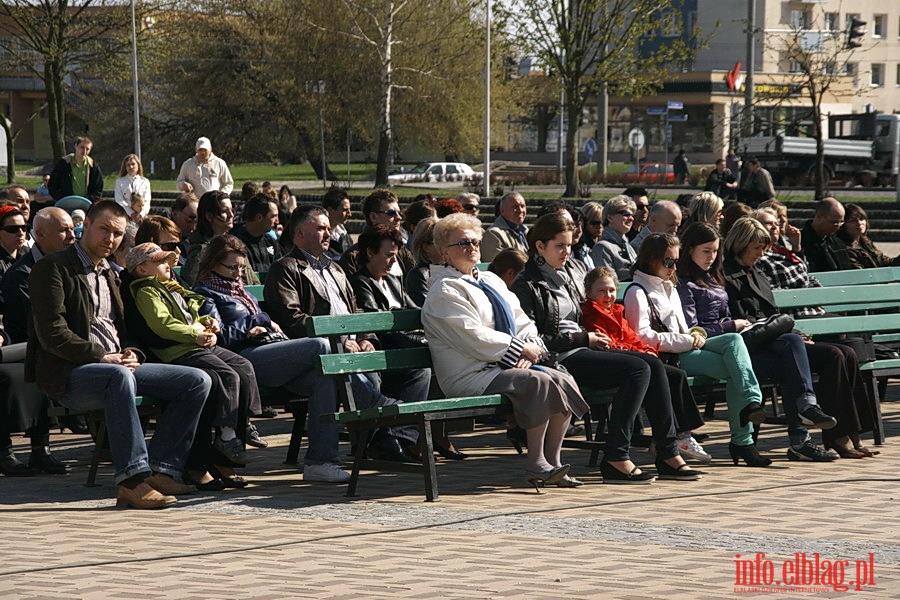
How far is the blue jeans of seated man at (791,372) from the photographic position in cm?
920

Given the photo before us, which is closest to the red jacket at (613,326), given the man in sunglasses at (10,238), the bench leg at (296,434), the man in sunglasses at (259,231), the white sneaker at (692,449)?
the white sneaker at (692,449)

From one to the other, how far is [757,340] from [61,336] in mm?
4351

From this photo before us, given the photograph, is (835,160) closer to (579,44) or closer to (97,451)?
(579,44)

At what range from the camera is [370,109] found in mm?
Answer: 55219

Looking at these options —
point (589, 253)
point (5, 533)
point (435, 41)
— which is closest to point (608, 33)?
point (435, 41)

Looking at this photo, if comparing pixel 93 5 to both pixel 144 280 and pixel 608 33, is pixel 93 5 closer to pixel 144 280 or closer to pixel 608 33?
pixel 608 33

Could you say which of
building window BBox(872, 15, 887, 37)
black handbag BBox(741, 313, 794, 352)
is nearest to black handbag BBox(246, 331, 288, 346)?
black handbag BBox(741, 313, 794, 352)

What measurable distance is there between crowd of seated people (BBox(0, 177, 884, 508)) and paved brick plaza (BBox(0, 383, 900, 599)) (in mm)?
262

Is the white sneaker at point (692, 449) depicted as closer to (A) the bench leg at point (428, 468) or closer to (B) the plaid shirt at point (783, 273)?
(A) the bench leg at point (428, 468)

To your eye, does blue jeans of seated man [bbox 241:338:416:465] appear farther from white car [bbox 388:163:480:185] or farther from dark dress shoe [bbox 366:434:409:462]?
white car [bbox 388:163:480:185]

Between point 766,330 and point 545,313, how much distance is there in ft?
5.17

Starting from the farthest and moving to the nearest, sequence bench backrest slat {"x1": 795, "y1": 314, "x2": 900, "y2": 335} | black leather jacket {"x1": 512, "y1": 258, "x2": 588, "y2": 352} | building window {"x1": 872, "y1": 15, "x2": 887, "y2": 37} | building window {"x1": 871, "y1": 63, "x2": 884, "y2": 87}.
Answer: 1. building window {"x1": 872, "y1": 15, "x2": 887, "y2": 37}
2. building window {"x1": 871, "y1": 63, "x2": 884, "y2": 87}
3. bench backrest slat {"x1": 795, "y1": 314, "x2": 900, "y2": 335}
4. black leather jacket {"x1": 512, "y1": 258, "x2": 588, "y2": 352}

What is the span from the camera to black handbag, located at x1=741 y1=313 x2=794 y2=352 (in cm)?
937

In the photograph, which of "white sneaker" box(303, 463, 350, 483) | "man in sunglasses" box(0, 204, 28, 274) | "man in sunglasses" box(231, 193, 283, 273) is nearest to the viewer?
"white sneaker" box(303, 463, 350, 483)
